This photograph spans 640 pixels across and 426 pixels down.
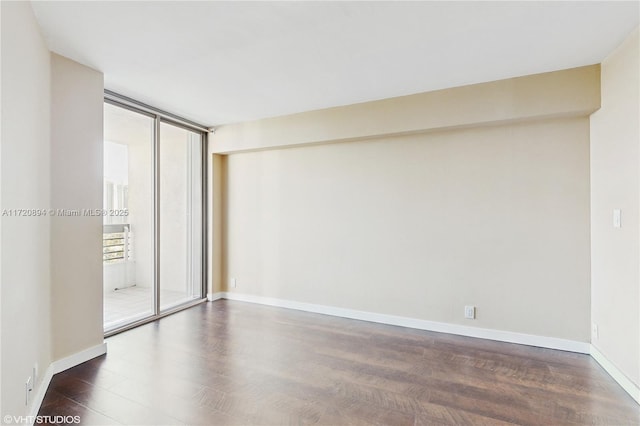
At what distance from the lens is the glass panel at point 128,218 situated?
3.63m

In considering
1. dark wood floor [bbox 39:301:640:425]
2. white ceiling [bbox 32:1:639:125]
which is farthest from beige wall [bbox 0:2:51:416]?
dark wood floor [bbox 39:301:640:425]

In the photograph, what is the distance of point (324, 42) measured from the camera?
95.9 inches

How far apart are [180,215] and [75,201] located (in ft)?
6.44

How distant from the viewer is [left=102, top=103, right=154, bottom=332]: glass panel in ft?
11.9

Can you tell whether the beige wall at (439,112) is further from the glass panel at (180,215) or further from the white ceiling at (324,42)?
the glass panel at (180,215)

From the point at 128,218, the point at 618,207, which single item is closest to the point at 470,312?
the point at 618,207

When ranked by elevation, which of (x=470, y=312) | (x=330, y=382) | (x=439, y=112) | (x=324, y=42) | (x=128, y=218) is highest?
(x=324, y=42)

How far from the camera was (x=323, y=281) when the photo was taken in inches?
168

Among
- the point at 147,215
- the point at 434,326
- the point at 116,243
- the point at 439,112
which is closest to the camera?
the point at 439,112

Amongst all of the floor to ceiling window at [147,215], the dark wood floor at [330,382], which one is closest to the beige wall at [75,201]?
the dark wood floor at [330,382]

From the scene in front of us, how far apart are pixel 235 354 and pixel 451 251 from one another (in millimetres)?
2510

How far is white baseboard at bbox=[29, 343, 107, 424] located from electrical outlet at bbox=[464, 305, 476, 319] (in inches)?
144

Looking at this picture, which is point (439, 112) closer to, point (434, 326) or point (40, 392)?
point (434, 326)

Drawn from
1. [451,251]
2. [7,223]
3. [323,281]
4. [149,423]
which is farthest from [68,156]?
[451,251]
